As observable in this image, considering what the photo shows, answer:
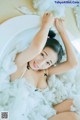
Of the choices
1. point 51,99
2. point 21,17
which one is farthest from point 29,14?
point 51,99

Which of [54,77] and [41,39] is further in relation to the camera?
[54,77]

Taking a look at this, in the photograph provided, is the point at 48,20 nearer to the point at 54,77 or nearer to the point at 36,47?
the point at 36,47

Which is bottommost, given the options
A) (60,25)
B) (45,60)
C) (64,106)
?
(64,106)

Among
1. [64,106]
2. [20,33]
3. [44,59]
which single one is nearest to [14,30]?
[20,33]

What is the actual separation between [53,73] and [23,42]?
0.48 feet

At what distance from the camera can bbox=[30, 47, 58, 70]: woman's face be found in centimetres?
78

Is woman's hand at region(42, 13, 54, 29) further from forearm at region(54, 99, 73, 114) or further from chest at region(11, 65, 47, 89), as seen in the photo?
forearm at region(54, 99, 73, 114)

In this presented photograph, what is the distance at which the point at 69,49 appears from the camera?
0.82 metres

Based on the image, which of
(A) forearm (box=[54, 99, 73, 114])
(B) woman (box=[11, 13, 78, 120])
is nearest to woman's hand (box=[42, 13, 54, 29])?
(B) woman (box=[11, 13, 78, 120])

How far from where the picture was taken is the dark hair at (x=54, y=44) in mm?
806

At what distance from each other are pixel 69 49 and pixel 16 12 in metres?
0.20

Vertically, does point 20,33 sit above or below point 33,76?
above

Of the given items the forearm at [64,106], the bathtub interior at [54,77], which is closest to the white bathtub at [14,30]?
the bathtub interior at [54,77]

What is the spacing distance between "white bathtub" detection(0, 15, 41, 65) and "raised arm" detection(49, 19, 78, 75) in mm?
71
